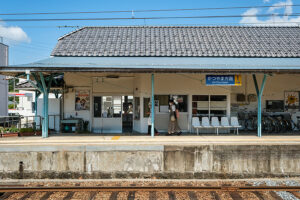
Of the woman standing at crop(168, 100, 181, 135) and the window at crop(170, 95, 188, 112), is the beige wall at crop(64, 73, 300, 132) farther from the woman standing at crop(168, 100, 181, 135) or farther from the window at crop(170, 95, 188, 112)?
the woman standing at crop(168, 100, 181, 135)

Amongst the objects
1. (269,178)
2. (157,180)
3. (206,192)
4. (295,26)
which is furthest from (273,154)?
(295,26)

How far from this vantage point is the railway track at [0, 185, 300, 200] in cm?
725

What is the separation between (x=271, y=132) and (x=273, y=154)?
3.78 meters

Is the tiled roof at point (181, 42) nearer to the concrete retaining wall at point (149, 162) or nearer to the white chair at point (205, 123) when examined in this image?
the white chair at point (205, 123)

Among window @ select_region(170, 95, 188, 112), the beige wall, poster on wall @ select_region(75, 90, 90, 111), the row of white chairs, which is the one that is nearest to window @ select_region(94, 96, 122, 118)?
the beige wall

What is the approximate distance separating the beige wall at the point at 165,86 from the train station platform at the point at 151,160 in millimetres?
3729

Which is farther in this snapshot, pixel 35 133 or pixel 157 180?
pixel 35 133

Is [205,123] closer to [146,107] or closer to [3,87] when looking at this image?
[146,107]

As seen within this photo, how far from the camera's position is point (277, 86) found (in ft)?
45.2

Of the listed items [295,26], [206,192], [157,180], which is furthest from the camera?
[295,26]

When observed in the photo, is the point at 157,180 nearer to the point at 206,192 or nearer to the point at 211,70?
the point at 206,192

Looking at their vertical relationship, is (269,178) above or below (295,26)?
below

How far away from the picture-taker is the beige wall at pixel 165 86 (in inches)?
506

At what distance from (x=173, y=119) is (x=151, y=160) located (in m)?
3.24
